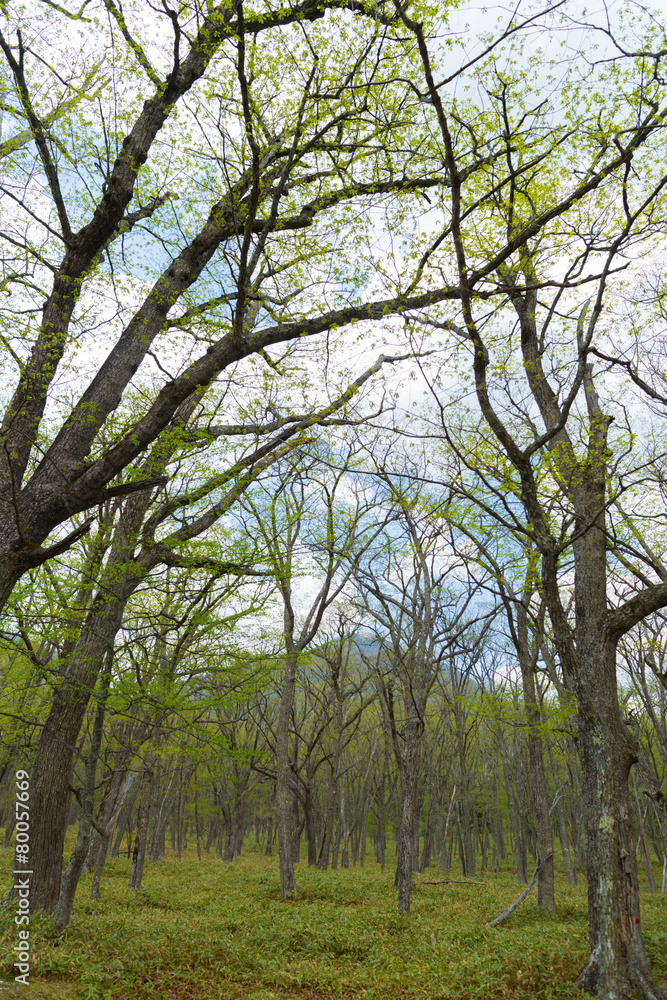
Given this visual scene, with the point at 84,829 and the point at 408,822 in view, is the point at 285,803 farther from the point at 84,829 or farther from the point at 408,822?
the point at 84,829

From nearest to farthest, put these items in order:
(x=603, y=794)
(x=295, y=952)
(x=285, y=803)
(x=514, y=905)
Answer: (x=603, y=794), (x=295, y=952), (x=514, y=905), (x=285, y=803)

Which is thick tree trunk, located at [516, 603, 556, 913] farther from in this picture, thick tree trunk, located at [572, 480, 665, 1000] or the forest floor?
thick tree trunk, located at [572, 480, 665, 1000]

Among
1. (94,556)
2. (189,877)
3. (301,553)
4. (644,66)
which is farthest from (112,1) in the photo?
(189,877)

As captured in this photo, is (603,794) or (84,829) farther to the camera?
(84,829)

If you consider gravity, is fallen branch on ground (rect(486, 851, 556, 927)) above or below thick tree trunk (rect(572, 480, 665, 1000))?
below

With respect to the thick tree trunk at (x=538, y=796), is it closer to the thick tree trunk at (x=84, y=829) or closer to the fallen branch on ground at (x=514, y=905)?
the fallen branch on ground at (x=514, y=905)

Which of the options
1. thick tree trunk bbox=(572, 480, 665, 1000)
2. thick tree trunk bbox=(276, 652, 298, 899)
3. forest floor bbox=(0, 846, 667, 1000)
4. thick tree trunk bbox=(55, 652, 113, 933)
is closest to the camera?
thick tree trunk bbox=(572, 480, 665, 1000)

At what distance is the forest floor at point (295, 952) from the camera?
549 cm

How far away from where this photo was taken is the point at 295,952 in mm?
7367
